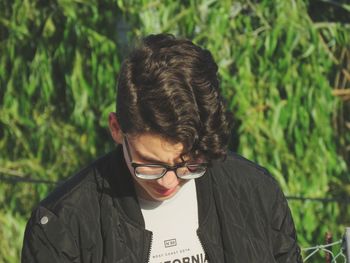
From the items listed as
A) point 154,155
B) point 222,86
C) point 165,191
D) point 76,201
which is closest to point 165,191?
point 165,191

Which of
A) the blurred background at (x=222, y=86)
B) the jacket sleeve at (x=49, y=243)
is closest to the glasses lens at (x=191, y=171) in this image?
the jacket sleeve at (x=49, y=243)

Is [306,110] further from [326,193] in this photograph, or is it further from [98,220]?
[98,220]

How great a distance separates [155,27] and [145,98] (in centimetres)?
304

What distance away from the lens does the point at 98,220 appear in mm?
2213

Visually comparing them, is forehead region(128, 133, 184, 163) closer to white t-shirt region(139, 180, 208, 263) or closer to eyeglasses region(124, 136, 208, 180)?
eyeglasses region(124, 136, 208, 180)

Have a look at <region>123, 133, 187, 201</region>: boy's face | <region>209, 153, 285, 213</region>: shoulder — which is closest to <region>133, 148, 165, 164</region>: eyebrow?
<region>123, 133, 187, 201</region>: boy's face

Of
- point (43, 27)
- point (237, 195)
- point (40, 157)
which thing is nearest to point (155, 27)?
point (43, 27)

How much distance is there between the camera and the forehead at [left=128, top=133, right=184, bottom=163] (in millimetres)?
2119

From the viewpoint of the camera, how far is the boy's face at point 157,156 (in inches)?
83.6

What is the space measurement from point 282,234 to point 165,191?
0.41m

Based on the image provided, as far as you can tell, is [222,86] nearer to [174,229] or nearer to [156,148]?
[174,229]

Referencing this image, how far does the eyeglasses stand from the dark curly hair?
0.10 feet

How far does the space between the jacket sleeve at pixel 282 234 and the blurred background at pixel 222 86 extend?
2562 mm

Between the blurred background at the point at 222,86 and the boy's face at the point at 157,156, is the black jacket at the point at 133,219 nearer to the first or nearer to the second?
the boy's face at the point at 157,156
